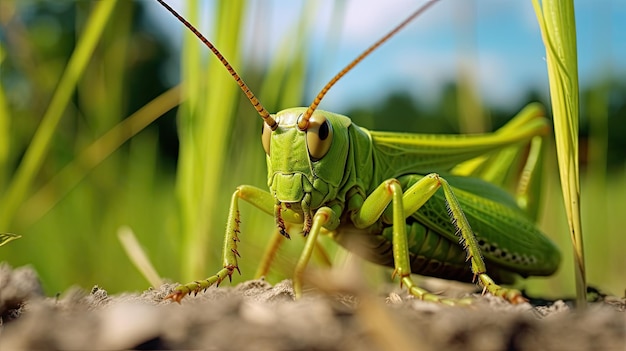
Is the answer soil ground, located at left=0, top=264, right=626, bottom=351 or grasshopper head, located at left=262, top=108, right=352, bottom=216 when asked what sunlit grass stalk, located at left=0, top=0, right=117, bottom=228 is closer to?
grasshopper head, located at left=262, top=108, right=352, bottom=216

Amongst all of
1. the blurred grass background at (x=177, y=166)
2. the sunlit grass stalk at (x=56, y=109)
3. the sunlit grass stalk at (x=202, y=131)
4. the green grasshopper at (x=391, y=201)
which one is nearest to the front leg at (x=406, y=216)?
the green grasshopper at (x=391, y=201)

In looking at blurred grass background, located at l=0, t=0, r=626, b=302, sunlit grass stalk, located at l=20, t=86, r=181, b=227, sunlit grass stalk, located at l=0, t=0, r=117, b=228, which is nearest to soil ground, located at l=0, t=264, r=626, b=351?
blurred grass background, located at l=0, t=0, r=626, b=302

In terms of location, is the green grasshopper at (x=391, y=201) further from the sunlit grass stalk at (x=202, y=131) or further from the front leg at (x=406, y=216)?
the sunlit grass stalk at (x=202, y=131)

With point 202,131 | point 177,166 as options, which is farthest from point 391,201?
point 177,166

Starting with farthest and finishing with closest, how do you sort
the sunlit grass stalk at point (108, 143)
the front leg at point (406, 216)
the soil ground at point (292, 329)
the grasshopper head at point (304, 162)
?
the sunlit grass stalk at point (108, 143) < the grasshopper head at point (304, 162) < the front leg at point (406, 216) < the soil ground at point (292, 329)

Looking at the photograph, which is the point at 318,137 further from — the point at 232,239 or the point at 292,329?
the point at 292,329

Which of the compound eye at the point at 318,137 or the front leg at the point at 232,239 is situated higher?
the compound eye at the point at 318,137

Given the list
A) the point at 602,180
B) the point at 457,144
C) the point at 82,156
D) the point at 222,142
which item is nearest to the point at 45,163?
the point at 82,156

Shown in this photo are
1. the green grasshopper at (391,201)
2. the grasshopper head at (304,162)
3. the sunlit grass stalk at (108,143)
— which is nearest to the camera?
the green grasshopper at (391,201)
